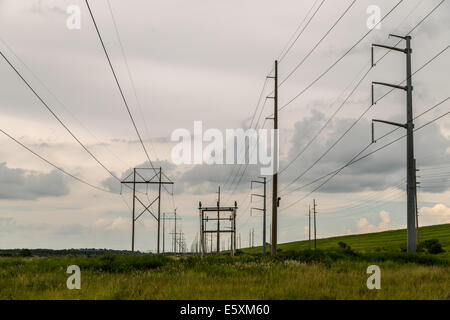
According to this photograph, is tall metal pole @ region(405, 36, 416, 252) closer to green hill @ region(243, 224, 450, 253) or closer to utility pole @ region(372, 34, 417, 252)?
utility pole @ region(372, 34, 417, 252)

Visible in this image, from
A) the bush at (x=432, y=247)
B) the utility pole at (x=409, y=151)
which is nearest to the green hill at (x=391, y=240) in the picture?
the bush at (x=432, y=247)

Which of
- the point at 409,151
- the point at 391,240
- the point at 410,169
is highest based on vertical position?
the point at 409,151

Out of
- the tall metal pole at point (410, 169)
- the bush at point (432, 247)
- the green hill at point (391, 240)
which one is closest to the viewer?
the tall metal pole at point (410, 169)

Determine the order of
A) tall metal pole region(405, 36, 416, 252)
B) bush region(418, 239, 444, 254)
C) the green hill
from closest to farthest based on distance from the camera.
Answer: tall metal pole region(405, 36, 416, 252)
bush region(418, 239, 444, 254)
the green hill

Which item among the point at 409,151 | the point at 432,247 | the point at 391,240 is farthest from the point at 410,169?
the point at 391,240

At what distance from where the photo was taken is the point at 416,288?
13.8 m

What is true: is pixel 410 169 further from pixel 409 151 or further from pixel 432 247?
pixel 432 247

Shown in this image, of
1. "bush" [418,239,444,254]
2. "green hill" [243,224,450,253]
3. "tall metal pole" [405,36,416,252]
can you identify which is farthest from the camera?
"green hill" [243,224,450,253]

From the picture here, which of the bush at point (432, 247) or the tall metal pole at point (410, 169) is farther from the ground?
the tall metal pole at point (410, 169)

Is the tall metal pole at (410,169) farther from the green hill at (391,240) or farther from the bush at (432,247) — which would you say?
the green hill at (391,240)

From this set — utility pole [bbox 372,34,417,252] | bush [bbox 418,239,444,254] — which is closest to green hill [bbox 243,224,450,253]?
bush [bbox 418,239,444,254]

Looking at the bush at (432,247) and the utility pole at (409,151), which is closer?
the utility pole at (409,151)

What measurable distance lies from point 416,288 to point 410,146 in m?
13.1
